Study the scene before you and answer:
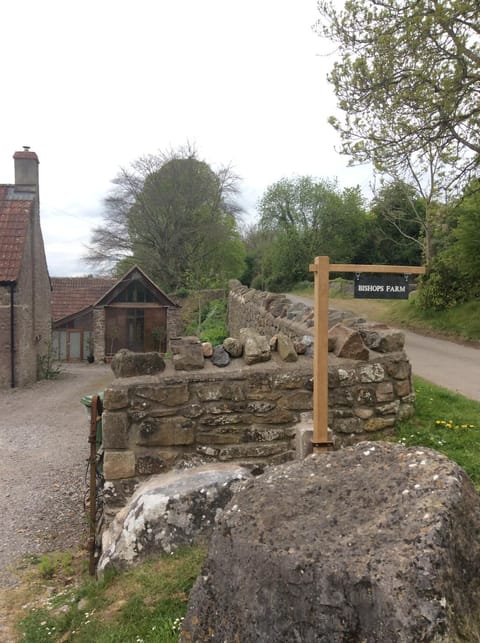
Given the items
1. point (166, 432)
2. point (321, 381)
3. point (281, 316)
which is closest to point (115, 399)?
point (166, 432)

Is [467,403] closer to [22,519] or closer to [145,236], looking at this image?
[22,519]

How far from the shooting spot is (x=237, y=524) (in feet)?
7.96

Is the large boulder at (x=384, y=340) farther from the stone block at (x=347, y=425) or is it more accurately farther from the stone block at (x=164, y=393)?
the stone block at (x=164, y=393)

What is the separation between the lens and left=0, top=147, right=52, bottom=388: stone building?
18.3 meters

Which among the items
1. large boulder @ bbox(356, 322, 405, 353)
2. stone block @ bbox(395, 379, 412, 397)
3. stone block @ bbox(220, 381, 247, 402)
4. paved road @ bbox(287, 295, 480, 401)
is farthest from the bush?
stone block @ bbox(220, 381, 247, 402)

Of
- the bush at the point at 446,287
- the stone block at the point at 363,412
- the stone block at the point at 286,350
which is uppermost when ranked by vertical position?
the bush at the point at 446,287

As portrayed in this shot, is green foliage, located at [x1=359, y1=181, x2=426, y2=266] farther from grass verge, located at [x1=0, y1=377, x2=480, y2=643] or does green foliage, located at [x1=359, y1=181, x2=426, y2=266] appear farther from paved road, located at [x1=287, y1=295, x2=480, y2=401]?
grass verge, located at [x1=0, y1=377, x2=480, y2=643]

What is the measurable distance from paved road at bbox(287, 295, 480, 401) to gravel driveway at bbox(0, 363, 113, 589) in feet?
20.7

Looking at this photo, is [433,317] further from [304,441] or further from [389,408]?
[304,441]

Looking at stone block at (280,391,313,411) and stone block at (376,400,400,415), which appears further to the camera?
stone block at (376,400,400,415)

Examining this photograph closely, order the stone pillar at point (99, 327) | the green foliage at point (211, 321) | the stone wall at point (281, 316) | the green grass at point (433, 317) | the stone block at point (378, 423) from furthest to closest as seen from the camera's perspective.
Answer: the stone pillar at point (99, 327)
the green foliage at point (211, 321)
the green grass at point (433, 317)
the stone wall at point (281, 316)
the stone block at point (378, 423)

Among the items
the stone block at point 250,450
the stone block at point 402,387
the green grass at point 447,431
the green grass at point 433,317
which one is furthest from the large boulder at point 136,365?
the green grass at point 433,317

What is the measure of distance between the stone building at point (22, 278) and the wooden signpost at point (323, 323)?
1663 centimetres

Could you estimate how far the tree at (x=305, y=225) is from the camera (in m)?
40.8
